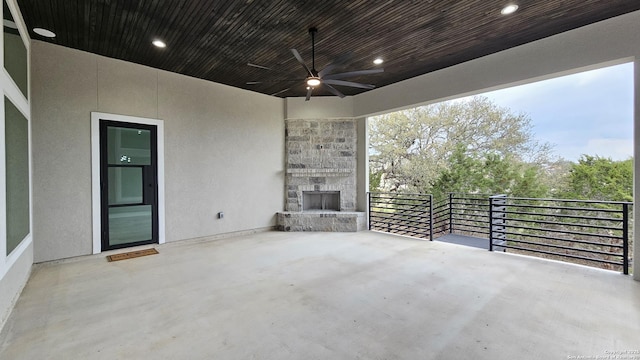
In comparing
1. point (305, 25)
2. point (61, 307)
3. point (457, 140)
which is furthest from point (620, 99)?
point (61, 307)

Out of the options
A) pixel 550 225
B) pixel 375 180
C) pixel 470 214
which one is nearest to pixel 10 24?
pixel 470 214

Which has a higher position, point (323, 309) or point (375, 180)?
point (375, 180)

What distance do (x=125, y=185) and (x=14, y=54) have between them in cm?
211

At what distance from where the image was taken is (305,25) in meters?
3.30

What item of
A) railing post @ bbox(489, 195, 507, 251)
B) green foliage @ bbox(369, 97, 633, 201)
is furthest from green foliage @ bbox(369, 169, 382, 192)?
railing post @ bbox(489, 195, 507, 251)

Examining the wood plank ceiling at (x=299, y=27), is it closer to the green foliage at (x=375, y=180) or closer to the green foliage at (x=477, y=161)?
the green foliage at (x=477, y=161)

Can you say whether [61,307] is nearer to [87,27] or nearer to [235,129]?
[87,27]

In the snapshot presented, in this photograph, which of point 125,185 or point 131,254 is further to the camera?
point 125,185

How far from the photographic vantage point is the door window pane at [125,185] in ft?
14.0

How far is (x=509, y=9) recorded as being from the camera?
298 cm

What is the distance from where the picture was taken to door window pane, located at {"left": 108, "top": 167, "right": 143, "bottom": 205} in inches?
168

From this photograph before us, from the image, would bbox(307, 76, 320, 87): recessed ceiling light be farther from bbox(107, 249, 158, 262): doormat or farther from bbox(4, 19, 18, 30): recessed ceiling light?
bbox(107, 249, 158, 262): doormat

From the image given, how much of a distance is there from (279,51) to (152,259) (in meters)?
3.63

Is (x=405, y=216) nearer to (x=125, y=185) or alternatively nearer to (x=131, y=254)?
(x=131, y=254)
